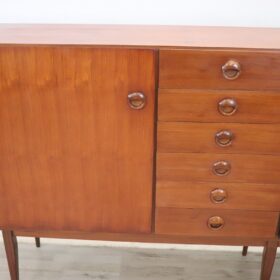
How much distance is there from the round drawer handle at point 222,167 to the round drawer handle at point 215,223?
0.16 meters

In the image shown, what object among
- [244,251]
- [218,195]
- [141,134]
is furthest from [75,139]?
[244,251]

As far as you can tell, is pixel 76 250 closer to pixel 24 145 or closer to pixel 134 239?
pixel 134 239

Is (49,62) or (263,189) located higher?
(49,62)

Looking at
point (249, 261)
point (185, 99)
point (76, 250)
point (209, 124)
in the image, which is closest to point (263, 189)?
point (209, 124)

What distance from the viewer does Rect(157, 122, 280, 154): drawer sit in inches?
44.6

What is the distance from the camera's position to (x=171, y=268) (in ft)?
5.30

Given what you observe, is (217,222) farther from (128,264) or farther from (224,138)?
(128,264)

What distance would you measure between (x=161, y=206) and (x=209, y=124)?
0.31 m

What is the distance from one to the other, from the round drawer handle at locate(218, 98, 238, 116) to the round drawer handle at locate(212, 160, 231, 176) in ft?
0.52

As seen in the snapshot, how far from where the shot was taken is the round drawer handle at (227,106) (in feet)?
3.59

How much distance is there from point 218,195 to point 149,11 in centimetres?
71

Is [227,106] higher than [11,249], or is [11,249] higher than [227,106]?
[227,106]

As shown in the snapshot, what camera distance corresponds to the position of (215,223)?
127cm

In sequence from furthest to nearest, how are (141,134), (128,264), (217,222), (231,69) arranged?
(128,264) → (217,222) → (141,134) → (231,69)
